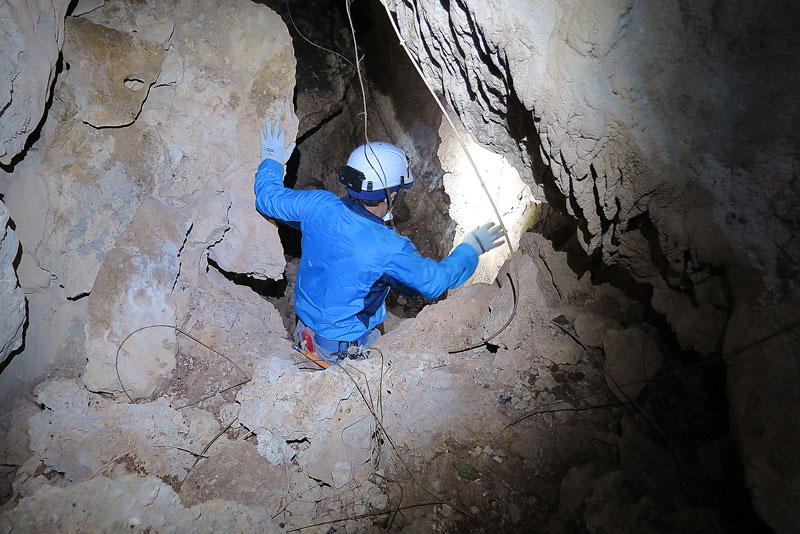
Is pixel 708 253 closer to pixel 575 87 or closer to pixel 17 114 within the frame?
pixel 575 87

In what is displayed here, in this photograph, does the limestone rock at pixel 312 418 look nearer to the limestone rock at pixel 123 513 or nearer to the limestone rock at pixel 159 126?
the limestone rock at pixel 123 513

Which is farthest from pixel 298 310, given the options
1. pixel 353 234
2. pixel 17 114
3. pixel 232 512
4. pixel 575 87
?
pixel 575 87

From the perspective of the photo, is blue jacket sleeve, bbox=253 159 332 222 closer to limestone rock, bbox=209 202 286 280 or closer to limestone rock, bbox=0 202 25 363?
limestone rock, bbox=209 202 286 280

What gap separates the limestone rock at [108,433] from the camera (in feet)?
6.96

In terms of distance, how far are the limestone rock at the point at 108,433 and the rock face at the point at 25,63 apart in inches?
49.7

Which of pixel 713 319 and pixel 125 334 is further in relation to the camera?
pixel 125 334

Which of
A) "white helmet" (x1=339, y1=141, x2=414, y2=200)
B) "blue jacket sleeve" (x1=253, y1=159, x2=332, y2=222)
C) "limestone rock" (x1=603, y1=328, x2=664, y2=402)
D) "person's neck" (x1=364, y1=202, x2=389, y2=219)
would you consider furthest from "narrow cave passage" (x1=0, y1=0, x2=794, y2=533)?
"person's neck" (x1=364, y1=202, x2=389, y2=219)

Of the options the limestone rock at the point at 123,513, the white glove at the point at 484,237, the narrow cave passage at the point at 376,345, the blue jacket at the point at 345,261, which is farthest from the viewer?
the white glove at the point at 484,237

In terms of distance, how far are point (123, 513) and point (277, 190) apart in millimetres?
1905

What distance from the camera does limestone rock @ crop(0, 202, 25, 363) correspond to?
207 cm

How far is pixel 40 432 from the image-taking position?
2.21 meters

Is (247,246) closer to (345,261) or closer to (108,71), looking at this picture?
(345,261)

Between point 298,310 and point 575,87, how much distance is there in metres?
2.36

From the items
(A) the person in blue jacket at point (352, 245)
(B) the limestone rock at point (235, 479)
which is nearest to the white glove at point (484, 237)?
(A) the person in blue jacket at point (352, 245)
